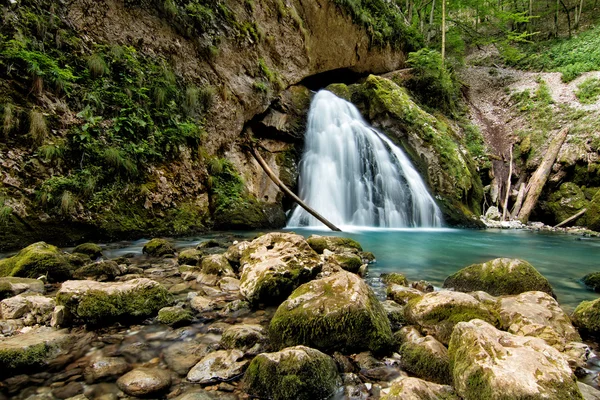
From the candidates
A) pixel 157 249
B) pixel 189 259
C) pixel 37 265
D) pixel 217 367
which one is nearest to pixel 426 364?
pixel 217 367

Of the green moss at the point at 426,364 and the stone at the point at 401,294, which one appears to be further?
the stone at the point at 401,294

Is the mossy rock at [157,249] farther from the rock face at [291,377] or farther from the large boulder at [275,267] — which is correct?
the rock face at [291,377]

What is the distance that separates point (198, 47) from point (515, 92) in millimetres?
18821

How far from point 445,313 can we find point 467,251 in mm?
5797

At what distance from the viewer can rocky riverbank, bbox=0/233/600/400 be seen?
193 cm

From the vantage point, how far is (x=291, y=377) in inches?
76.8

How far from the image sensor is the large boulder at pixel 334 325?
246 cm

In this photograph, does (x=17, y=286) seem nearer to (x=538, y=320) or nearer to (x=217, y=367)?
(x=217, y=367)

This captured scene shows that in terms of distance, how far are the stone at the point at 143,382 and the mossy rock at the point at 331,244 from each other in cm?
374

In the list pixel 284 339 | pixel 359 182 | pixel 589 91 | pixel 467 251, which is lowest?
pixel 467 251

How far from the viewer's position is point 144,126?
24.9 ft

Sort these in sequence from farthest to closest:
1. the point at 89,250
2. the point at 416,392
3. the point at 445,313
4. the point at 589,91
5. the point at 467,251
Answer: the point at 589,91 → the point at 467,251 → the point at 89,250 → the point at 445,313 → the point at 416,392

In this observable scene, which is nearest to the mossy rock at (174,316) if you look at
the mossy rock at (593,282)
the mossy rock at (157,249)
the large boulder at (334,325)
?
the large boulder at (334,325)

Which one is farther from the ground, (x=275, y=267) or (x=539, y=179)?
(x=539, y=179)
